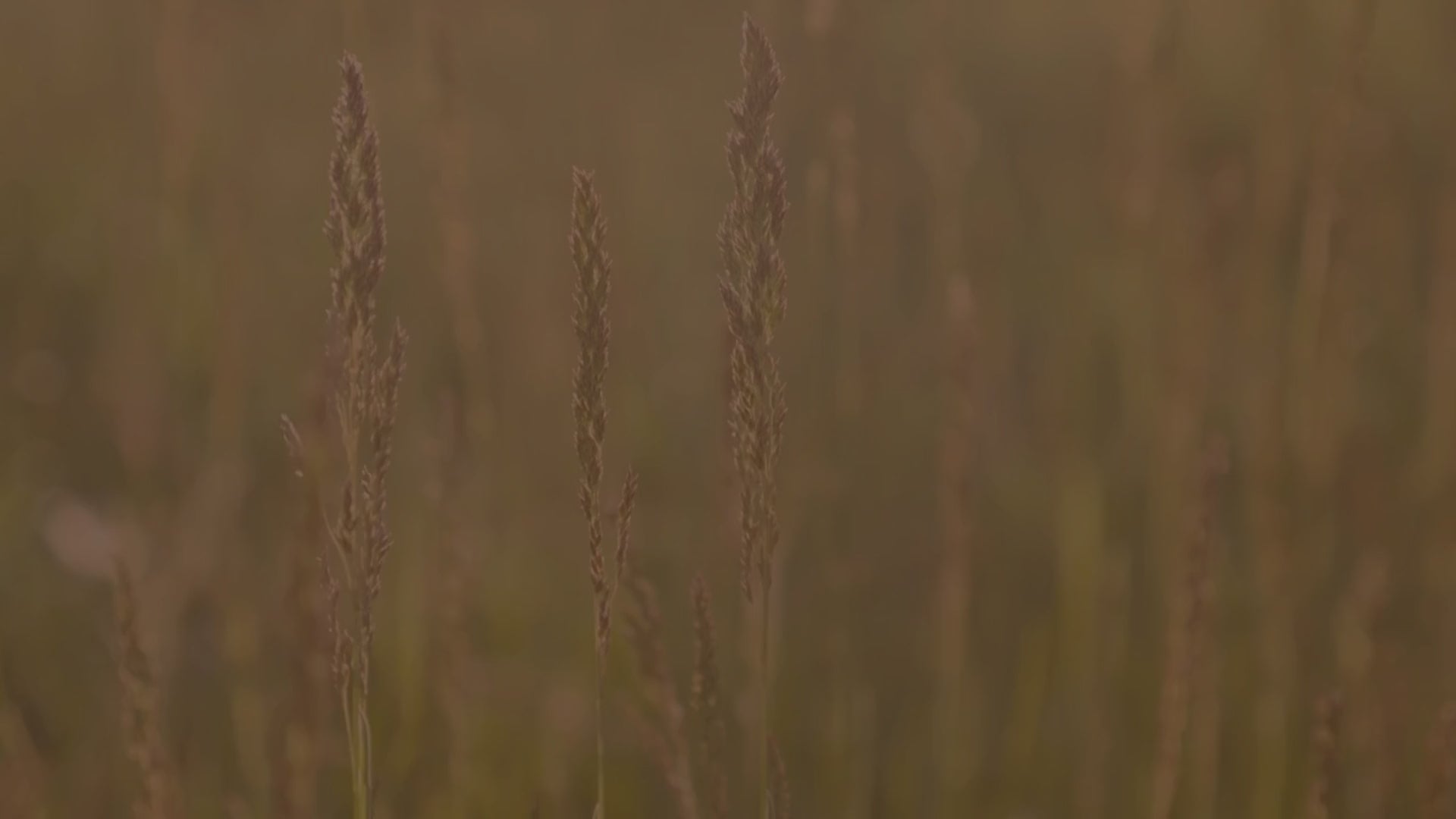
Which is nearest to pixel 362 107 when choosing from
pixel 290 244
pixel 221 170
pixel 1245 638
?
pixel 221 170

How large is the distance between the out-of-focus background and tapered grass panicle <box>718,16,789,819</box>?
1.48 ft

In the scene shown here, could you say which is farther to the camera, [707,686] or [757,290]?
[707,686]

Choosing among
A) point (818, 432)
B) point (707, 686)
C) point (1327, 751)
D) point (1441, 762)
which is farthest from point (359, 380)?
point (818, 432)

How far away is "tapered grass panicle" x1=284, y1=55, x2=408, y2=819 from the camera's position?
756mm

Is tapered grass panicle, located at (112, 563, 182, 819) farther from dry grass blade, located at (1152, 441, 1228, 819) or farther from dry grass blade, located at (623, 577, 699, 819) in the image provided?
dry grass blade, located at (1152, 441, 1228, 819)

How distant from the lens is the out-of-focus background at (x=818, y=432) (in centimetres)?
149

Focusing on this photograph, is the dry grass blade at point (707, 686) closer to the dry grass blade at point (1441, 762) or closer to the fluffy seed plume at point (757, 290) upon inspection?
the fluffy seed plume at point (757, 290)

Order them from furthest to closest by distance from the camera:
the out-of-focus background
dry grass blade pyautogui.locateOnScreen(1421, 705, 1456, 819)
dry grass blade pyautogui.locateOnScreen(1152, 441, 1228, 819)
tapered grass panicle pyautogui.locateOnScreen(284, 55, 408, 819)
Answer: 1. the out-of-focus background
2. dry grass blade pyautogui.locateOnScreen(1152, 441, 1228, 819)
3. dry grass blade pyautogui.locateOnScreen(1421, 705, 1456, 819)
4. tapered grass panicle pyautogui.locateOnScreen(284, 55, 408, 819)

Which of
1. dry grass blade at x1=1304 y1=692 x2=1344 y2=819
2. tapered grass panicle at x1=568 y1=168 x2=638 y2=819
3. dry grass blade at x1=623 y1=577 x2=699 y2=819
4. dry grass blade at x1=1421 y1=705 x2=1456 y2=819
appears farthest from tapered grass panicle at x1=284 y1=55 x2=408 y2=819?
dry grass blade at x1=1421 y1=705 x2=1456 y2=819

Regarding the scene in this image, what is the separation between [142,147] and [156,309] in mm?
1080

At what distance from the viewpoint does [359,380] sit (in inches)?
30.1

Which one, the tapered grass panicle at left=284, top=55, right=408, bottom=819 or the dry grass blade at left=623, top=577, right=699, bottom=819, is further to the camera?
the dry grass blade at left=623, top=577, right=699, bottom=819

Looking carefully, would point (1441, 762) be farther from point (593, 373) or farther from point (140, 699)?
point (140, 699)

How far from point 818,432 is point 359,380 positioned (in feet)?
3.15
